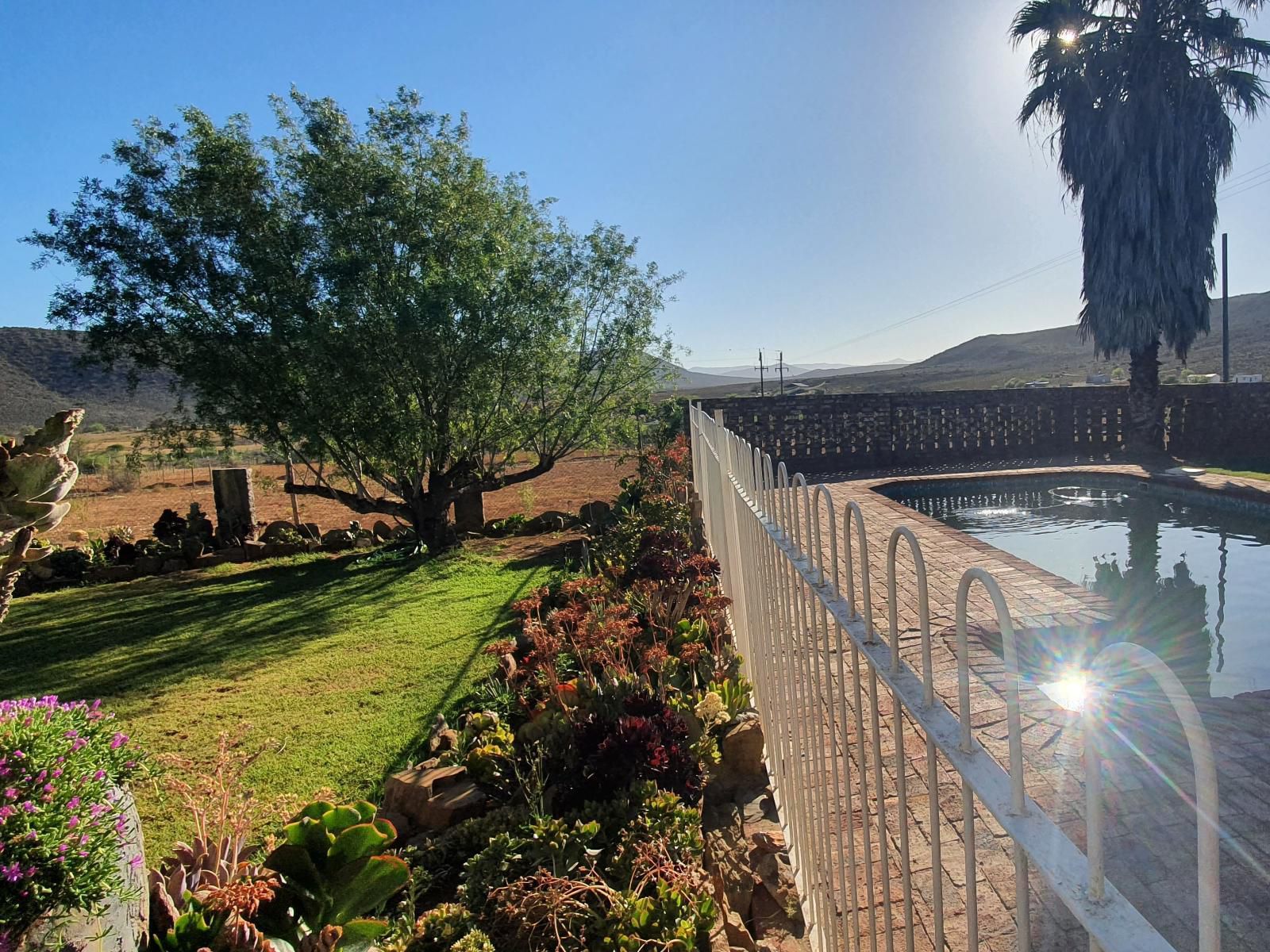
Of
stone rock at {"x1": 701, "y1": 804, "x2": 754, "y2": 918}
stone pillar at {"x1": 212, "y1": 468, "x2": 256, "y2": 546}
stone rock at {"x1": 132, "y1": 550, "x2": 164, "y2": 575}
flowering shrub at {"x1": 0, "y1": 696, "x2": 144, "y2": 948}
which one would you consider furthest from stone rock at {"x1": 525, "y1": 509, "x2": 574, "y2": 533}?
flowering shrub at {"x1": 0, "y1": 696, "x2": 144, "y2": 948}

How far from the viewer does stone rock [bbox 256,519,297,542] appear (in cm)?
927

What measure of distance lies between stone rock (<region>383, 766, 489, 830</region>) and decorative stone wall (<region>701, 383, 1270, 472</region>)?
1056 centimetres

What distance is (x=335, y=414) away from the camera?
706 cm

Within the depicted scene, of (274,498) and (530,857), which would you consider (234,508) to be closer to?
(274,498)

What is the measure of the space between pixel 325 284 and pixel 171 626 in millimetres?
3528

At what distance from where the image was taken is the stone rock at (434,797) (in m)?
2.60

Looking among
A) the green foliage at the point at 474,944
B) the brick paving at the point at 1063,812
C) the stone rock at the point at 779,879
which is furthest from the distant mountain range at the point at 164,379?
the green foliage at the point at 474,944

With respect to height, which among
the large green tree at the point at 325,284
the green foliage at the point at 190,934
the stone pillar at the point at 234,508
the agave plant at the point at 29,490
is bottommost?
the green foliage at the point at 190,934

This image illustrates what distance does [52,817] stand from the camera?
4.42 feet

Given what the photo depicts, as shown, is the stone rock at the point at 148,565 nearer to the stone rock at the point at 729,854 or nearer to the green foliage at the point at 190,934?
the green foliage at the point at 190,934

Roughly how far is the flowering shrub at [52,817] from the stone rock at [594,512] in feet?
23.4

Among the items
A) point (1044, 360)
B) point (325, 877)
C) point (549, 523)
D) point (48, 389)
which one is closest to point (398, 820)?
point (325, 877)

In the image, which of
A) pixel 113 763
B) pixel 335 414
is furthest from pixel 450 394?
pixel 113 763

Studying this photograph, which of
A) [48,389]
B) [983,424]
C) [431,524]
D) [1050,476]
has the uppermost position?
[48,389]
